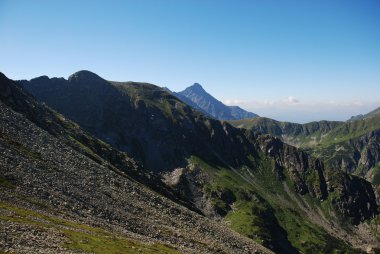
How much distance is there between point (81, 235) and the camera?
204ft

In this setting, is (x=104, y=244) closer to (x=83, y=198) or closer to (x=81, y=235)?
(x=81, y=235)

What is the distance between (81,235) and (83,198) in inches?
1074

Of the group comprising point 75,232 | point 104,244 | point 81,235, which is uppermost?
point 75,232

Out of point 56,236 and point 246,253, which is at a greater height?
point 56,236

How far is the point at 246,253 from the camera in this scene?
106812 millimetres

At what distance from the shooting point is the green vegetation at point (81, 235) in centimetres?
5734

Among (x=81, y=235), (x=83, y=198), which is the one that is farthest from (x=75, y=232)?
(x=83, y=198)

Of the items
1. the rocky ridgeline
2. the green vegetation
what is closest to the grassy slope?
the green vegetation

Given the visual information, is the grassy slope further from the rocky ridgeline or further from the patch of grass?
the rocky ridgeline

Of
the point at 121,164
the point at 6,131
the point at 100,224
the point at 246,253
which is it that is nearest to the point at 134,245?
the point at 100,224

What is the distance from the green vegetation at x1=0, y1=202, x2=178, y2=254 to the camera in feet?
188

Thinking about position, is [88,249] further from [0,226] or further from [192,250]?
Answer: [192,250]

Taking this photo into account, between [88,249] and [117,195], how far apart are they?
2020 inches

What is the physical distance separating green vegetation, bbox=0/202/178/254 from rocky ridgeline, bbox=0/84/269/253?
264cm
